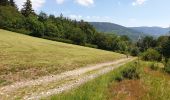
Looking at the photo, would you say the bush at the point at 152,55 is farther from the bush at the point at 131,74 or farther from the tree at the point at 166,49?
the bush at the point at 131,74

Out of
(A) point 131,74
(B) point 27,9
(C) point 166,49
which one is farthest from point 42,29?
(A) point 131,74

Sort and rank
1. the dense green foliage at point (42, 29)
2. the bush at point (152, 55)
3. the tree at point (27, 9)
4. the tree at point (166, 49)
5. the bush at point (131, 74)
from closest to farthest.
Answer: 1. the bush at point (131, 74)
2. the tree at point (166, 49)
3. the bush at point (152, 55)
4. the dense green foliage at point (42, 29)
5. the tree at point (27, 9)

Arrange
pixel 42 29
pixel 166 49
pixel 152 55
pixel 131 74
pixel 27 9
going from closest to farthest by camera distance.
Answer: pixel 131 74, pixel 166 49, pixel 152 55, pixel 42 29, pixel 27 9

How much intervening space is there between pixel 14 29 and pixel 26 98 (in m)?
98.0

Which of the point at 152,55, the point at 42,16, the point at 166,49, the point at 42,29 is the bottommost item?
the point at 152,55

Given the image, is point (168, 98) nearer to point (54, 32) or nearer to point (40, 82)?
point (40, 82)

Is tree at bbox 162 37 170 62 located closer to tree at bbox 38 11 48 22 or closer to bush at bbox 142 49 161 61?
bush at bbox 142 49 161 61

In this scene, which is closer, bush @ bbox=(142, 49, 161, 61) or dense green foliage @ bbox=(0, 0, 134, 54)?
bush @ bbox=(142, 49, 161, 61)

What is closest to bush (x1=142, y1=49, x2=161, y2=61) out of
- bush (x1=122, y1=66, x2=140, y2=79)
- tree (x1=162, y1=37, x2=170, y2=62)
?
tree (x1=162, y1=37, x2=170, y2=62)

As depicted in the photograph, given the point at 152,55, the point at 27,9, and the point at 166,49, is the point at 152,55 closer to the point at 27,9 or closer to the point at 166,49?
the point at 166,49

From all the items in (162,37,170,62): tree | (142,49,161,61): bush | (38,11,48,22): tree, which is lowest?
(142,49,161,61): bush

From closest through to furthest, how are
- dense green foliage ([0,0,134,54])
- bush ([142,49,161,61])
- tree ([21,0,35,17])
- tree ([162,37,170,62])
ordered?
tree ([162,37,170,62]) < bush ([142,49,161,61]) < dense green foliage ([0,0,134,54]) < tree ([21,0,35,17])

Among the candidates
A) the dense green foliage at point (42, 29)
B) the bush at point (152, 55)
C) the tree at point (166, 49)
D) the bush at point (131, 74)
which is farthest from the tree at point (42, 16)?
the bush at point (131, 74)

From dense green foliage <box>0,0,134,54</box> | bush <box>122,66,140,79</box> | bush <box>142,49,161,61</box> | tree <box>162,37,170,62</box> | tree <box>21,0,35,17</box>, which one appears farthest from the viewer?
tree <box>21,0,35,17</box>
